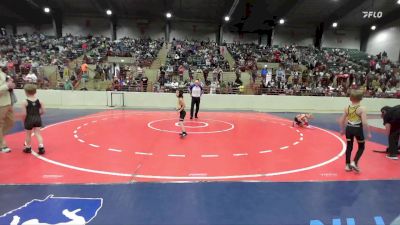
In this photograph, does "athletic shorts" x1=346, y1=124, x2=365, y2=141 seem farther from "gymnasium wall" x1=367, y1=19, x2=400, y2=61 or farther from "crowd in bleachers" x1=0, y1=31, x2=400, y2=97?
"gymnasium wall" x1=367, y1=19, x2=400, y2=61

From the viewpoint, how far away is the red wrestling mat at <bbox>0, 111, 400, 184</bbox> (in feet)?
18.9

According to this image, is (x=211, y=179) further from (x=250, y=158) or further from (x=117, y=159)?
(x=117, y=159)

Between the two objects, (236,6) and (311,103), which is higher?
(236,6)

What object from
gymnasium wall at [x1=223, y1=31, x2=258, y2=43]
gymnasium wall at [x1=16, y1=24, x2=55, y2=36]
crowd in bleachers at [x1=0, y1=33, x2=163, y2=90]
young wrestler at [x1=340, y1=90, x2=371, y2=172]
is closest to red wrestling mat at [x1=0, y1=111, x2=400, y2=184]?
young wrestler at [x1=340, y1=90, x2=371, y2=172]

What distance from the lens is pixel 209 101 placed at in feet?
63.6

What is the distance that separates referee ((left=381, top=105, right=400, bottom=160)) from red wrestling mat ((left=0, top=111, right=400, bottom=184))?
0.32 m

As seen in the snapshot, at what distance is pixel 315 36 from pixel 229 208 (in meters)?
38.6

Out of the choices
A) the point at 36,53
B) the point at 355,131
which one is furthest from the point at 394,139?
the point at 36,53

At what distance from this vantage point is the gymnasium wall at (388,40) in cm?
3441

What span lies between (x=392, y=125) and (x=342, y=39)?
36.2 metres

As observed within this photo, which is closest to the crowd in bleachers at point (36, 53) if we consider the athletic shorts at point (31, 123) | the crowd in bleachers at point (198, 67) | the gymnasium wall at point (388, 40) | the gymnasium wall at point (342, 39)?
the crowd in bleachers at point (198, 67)

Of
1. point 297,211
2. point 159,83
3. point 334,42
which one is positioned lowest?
point 297,211

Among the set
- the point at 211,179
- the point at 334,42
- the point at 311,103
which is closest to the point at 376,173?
the point at 211,179

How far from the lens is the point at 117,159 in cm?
676
